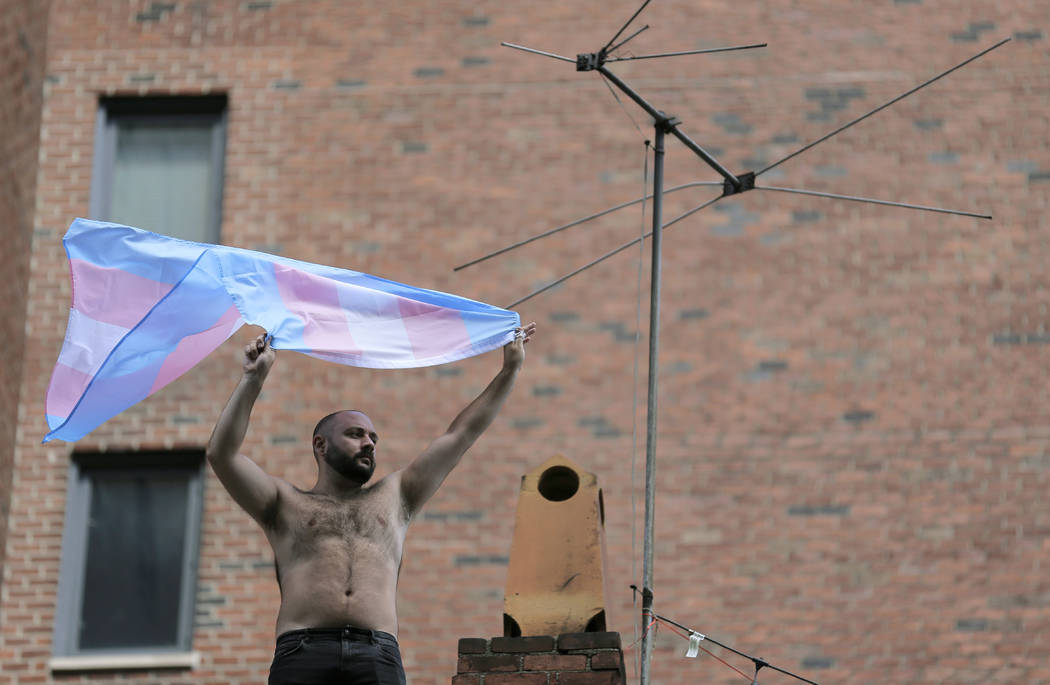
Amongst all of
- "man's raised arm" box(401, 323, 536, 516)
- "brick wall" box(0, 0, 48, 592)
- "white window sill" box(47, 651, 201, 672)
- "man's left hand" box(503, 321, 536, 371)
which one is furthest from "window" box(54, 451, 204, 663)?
"man's raised arm" box(401, 323, 536, 516)

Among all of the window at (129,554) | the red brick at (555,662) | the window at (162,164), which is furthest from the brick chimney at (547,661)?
the window at (162,164)

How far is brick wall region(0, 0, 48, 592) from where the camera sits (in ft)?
44.7

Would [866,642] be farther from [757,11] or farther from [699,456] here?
[757,11]

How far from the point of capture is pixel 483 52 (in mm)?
14227

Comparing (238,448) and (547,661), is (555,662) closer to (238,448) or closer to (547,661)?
(547,661)

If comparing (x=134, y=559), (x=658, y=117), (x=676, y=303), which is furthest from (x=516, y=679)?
(x=134, y=559)

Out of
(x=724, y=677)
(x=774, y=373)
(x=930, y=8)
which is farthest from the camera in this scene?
(x=930, y=8)

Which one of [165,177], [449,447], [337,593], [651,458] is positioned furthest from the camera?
[165,177]

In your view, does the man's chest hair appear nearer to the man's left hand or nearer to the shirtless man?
the shirtless man

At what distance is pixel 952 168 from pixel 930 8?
56.2 inches

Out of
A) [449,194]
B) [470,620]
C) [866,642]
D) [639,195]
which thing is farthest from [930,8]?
[470,620]

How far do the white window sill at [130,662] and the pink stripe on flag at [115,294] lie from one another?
555cm

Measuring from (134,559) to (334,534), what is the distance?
702cm

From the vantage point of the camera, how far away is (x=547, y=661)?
8.01 meters
